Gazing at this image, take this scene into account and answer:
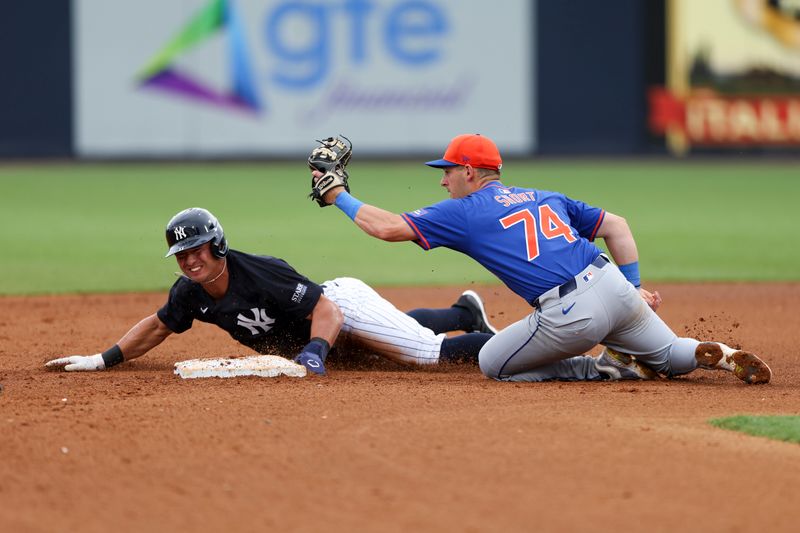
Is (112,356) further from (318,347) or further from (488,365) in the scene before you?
(488,365)

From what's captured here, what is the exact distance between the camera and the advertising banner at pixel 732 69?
76.2ft

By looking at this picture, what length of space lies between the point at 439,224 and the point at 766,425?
187 cm

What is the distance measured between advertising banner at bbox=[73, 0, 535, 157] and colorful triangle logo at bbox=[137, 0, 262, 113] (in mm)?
19

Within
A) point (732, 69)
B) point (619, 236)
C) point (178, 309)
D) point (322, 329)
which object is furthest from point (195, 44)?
point (619, 236)

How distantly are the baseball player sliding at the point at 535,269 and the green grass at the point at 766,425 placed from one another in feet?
3.05

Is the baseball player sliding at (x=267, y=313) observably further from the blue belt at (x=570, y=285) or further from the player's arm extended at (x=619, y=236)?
the player's arm extended at (x=619, y=236)

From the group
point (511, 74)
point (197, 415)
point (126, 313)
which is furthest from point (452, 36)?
point (197, 415)

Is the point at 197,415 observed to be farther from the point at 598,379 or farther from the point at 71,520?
the point at 598,379

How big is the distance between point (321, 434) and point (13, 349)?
3.37 m

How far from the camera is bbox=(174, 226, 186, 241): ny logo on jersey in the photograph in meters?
6.09

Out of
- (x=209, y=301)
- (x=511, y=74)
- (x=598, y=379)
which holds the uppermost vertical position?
(x=511, y=74)

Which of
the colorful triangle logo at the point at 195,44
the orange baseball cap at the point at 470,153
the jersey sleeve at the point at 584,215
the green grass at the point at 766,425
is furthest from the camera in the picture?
the colorful triangle logo at the point at 195,44

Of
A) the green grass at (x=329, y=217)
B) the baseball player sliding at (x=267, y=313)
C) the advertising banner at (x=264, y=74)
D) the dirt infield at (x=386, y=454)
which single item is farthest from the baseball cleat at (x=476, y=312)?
the advertising banner at (x=264, y=74)

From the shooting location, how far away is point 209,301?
6379mm
